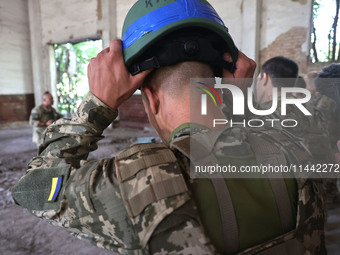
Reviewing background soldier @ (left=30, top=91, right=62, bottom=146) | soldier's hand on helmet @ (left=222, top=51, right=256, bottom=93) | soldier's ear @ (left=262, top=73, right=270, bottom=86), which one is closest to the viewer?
soldier's hand on helmet @ (left=222, top=51, right=256, bottom=93)

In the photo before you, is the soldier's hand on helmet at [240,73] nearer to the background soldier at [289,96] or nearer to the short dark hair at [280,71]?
the background soldier at [289,96]

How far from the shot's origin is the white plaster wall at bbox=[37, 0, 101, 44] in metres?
8.82

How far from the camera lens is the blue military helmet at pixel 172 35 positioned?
85 cm

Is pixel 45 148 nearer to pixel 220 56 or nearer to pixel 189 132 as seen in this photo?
pixel 189 132

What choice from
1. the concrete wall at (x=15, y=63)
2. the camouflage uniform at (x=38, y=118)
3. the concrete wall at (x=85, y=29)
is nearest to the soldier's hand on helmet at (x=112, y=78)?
the camouflage uniform at (x=38, y=118)

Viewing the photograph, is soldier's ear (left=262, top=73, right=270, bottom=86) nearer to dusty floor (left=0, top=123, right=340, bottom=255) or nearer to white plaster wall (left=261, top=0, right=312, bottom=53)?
dusty floor (left=0, top=123, right=340, bottom=255)

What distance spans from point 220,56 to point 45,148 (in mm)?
730

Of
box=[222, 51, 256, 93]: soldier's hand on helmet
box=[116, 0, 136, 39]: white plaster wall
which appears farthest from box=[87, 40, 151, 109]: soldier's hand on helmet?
box=[116, 0, 136, 39]: white plaster wall

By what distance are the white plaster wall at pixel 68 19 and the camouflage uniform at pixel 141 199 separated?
892cm

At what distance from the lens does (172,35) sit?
89cm

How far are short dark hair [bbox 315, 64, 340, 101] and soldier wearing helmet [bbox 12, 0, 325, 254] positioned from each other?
2021 mm

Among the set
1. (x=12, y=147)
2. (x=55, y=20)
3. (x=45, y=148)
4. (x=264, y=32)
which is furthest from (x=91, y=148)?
(x=55, y=20)

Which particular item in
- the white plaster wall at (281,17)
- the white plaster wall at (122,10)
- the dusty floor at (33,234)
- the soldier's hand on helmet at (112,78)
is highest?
the white plaster wall at (122,10)

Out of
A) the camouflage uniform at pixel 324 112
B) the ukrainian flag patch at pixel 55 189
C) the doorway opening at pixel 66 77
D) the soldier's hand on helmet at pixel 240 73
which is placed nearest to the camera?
the ukrainian flag patch at pixel 55 189
